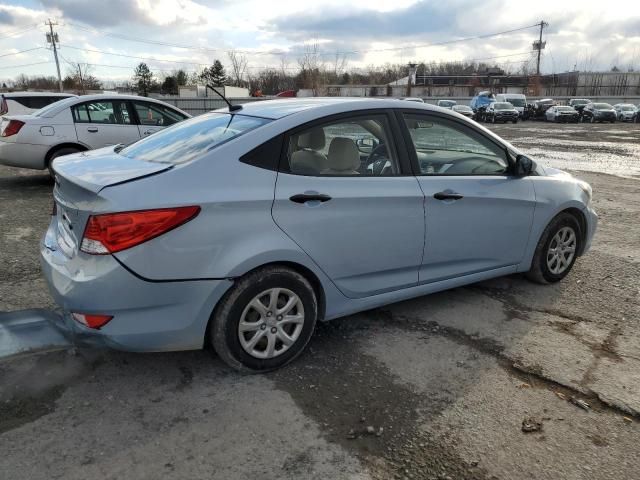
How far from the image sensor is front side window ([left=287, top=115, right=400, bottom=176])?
3.23 meters

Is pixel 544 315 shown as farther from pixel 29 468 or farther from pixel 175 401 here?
pixel 29 468

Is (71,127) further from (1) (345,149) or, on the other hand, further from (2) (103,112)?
(1) (345,149)

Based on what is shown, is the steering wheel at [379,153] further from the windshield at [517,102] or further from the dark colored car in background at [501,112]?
the windshield at [517,102]

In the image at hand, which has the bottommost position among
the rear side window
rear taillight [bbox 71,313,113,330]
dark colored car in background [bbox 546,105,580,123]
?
dark colored car in background [bbox 546,105,580,123]

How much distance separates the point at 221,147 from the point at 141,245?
76 centimetres

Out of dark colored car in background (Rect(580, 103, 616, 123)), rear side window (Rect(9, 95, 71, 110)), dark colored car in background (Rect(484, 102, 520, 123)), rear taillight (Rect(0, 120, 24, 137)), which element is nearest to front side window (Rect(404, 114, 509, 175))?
rear taillight (Rect(0, 120, 24, 137))

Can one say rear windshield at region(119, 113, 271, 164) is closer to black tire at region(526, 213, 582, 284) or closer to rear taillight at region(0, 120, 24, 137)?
black tire at region(526, 213, 582, 284)

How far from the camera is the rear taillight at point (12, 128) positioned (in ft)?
27.9

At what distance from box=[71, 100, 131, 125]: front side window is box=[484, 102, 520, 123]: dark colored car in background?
32323 mm

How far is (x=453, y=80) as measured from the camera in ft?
278

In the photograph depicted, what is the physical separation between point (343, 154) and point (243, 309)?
1.25 m

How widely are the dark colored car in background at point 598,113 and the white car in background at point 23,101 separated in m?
38.0

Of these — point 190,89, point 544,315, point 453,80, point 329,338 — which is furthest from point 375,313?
point 453,80

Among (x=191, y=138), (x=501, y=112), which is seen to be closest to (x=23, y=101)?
(x=191, y=138)
